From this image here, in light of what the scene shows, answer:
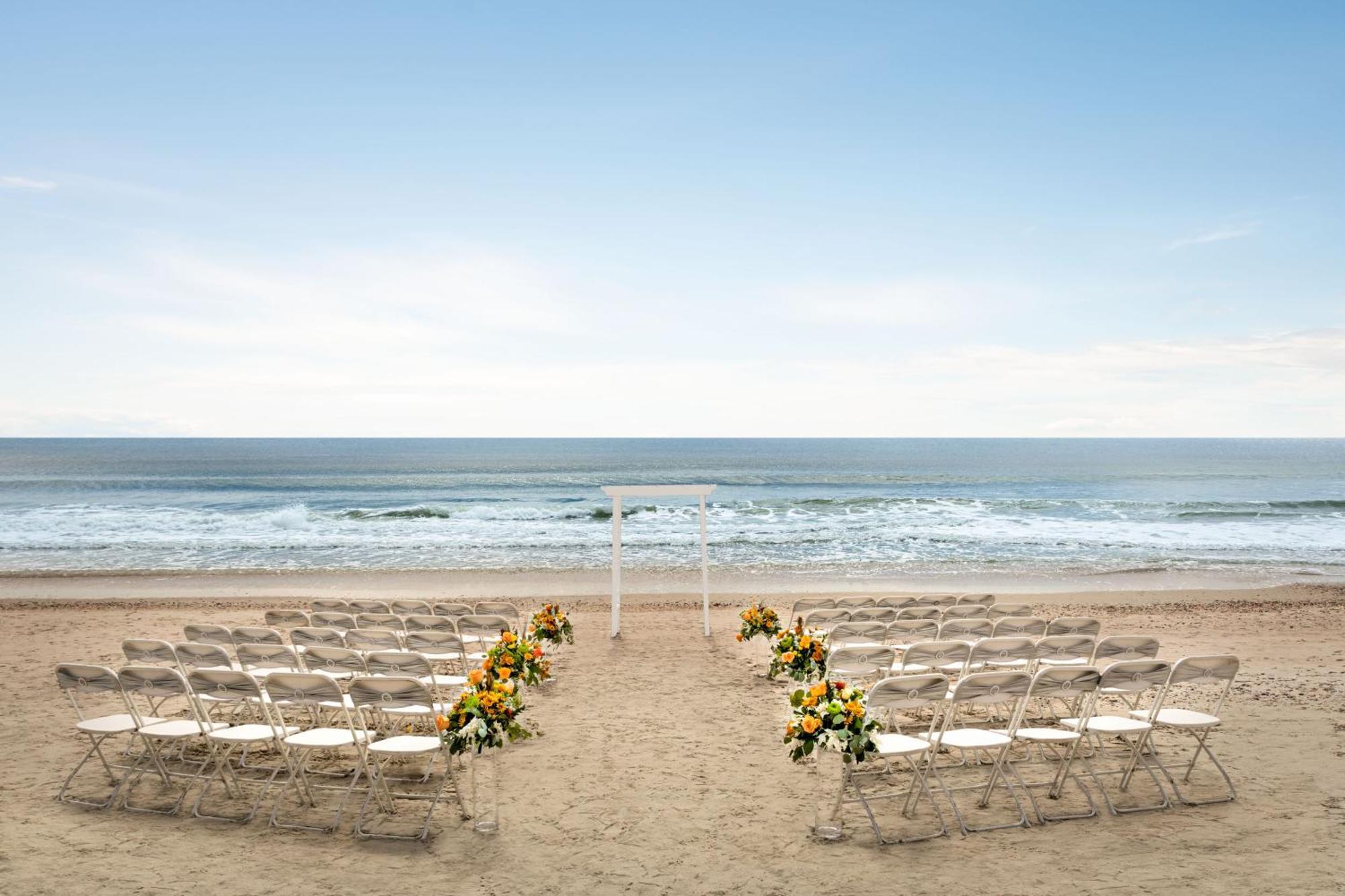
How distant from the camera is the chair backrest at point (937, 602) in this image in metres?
8.77

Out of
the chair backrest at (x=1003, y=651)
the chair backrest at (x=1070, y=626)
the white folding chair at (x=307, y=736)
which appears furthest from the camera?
the chair backrest at (x=1070, y=626)

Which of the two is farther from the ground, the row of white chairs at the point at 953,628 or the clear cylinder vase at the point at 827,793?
the row of white chairs at the point at 953,628

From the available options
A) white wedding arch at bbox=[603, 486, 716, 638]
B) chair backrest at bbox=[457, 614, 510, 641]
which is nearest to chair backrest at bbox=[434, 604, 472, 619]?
chair backrest at bbox=[457, 614, 510, 641]

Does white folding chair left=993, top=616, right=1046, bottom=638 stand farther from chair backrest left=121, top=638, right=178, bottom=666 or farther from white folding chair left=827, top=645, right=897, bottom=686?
chair backrest left=121, top=638, right=178, bottom=666

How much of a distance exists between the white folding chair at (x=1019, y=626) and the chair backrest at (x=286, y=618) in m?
6.63

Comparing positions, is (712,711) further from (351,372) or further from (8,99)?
(351,372)

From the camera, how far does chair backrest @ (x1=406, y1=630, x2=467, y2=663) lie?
6.56 m

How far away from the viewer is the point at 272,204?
19.0 meters

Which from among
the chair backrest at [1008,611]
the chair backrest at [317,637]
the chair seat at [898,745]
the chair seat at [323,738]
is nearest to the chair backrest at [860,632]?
the chair backrest at [1008,611]

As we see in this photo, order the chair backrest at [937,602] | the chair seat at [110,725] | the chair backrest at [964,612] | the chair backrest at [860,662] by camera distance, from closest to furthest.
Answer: the chair seat at [110,725], the chair backrest at [860,662], the chair backrest at [964,612], the chair backrest at [937,602]

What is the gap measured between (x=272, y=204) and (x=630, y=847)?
1890 centimetres

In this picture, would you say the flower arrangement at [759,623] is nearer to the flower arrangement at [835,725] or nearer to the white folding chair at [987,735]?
the white folding chair at [987,735]

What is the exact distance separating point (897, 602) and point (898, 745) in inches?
178

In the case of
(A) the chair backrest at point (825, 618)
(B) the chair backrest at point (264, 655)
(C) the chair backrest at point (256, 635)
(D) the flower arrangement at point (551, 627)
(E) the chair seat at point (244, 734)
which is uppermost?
(B) the chair backrest at point (264, 655)
